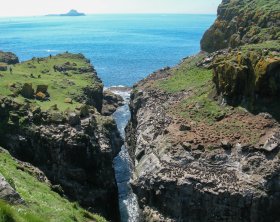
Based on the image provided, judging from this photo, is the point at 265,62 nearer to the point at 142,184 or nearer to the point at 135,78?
the point at 142,184

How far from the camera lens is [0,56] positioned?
129000 mm

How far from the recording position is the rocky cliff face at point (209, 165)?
4866 centimetres

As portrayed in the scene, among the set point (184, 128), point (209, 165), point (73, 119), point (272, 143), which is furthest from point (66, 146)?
point (272, 143)

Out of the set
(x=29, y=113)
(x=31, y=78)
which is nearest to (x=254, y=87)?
(x=29, y=113)

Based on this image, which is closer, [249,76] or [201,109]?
[249,76]

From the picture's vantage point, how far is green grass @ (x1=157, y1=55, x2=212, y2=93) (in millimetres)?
79625

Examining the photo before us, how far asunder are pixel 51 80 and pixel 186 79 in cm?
2858

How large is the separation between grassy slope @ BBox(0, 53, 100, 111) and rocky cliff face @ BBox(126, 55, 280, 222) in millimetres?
19364

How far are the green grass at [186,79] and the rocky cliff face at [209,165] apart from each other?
1214cm

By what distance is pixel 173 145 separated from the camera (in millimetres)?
56750

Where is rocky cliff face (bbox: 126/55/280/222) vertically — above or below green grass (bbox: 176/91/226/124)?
below

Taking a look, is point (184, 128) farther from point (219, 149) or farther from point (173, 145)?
point (219, 149)

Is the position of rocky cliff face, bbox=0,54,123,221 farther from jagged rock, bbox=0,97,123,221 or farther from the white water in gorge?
the white water in gorge

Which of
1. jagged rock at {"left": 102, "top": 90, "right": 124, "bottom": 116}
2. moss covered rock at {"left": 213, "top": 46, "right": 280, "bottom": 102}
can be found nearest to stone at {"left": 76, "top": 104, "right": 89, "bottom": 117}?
moss covered rock at {"left": 213, "top": 46, "right": 280, "bottom": 102}
